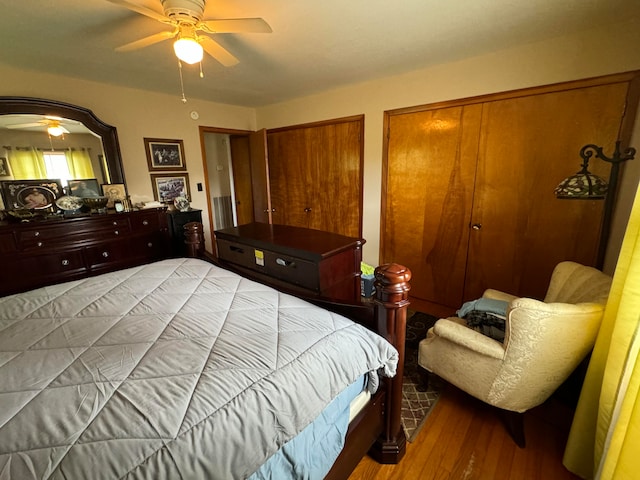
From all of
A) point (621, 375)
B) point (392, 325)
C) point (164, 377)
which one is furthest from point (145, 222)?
point (621, 375)

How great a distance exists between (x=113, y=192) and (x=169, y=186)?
0.61 meters

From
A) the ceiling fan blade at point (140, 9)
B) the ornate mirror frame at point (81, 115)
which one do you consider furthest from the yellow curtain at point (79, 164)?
the ceiling fan blade at point (140, 9)

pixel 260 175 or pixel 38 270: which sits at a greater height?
pixel 260 175

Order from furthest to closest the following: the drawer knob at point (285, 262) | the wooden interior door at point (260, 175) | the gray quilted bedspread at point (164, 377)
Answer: the wooden interior door at point (260, 175) < the drawer knob at point (285, 262) < the gray quilted bedspread at point (164, 377)

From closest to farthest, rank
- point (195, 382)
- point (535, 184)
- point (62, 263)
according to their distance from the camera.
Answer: point (195, 382) < point (535, 184) < point (62, 263)

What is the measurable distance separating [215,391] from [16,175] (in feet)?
10.4

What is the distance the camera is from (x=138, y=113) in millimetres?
3100

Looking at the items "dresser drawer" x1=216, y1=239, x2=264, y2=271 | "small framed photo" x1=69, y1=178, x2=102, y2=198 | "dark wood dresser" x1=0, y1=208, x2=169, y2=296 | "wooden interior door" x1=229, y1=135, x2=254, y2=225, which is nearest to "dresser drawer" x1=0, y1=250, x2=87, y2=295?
"dark wood dresser" x1=0, y1=208, x2=169, y2=296

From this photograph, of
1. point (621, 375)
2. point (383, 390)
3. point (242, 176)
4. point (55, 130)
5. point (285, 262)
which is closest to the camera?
point (621, 375)

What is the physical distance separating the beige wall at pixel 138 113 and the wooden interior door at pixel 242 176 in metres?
0.43

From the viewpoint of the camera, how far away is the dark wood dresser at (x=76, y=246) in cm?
230

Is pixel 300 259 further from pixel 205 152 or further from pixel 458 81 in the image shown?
pixel 205 152

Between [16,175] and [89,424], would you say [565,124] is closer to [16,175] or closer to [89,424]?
[89,424]

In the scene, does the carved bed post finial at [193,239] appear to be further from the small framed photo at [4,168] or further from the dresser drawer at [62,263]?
the small framed photo at [4,168]
